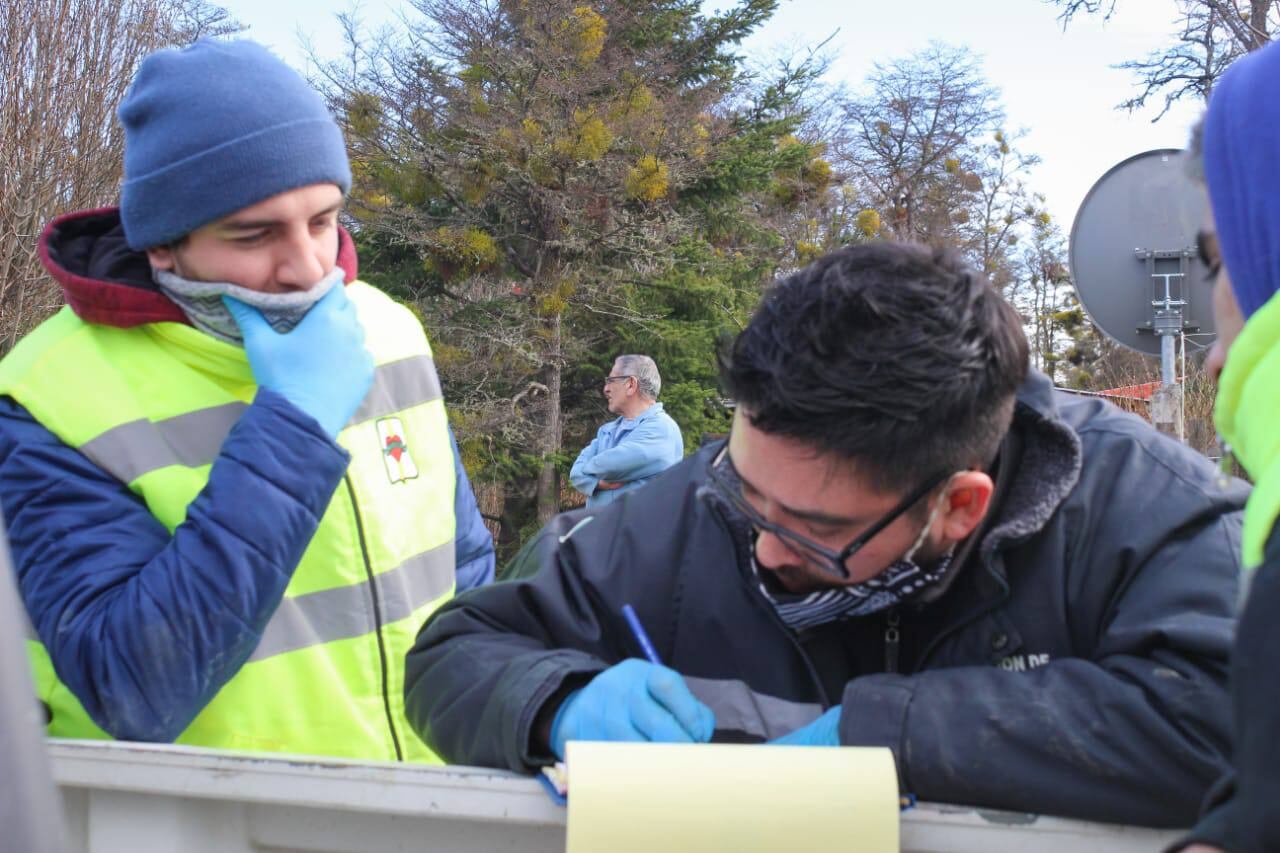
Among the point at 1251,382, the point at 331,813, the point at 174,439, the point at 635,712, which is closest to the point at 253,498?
the point at 174,439

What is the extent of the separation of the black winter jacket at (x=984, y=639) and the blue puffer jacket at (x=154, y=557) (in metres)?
0.26

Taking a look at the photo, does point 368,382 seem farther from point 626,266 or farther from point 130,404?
point 626,266

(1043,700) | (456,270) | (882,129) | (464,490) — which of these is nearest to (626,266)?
(456,270)

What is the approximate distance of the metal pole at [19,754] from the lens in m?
0.64

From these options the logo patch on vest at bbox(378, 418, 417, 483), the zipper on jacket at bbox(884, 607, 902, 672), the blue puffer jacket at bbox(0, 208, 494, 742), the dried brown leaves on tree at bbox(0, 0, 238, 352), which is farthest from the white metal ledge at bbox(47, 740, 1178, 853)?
the dried brown leaves on tree at bbox(0, 0, 238, 352)

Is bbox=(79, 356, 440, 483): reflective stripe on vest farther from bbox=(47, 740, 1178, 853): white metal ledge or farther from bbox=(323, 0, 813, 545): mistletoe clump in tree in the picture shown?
bbox=(323, 0, 813, 545): mistletoe clump in tree

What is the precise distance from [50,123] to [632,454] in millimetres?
6633

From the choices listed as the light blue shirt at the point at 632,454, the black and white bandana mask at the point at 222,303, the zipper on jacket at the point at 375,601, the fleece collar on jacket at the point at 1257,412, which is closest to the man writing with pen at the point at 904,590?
the zipper on jacket at the point at 375,601

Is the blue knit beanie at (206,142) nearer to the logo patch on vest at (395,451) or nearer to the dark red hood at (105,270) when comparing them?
the dark red hood at (105,270)

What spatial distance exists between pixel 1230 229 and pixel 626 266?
39.3 feet

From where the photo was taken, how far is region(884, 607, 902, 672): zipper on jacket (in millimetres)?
1494

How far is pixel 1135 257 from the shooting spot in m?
5.87

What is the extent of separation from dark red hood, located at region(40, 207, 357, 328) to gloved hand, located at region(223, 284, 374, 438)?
13 cm

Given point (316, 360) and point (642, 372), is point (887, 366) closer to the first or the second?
point (316, 360)
